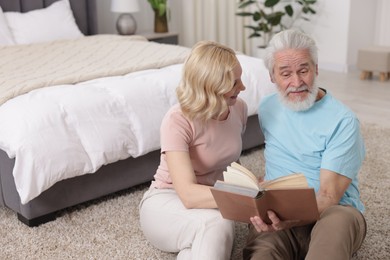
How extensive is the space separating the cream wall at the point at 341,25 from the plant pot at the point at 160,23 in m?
0.30

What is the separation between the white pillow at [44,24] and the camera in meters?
4.48

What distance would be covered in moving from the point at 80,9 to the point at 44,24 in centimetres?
56

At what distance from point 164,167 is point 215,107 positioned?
0.33 metres

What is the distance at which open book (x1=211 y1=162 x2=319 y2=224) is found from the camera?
174 centimetres

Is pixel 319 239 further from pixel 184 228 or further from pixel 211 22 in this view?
pixel 211 22

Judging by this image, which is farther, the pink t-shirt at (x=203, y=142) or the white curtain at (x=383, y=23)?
the white curtain at (x=383, y=23)

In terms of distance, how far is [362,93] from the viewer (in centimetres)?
514

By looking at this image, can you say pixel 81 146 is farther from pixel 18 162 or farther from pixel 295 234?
pixel 295 234

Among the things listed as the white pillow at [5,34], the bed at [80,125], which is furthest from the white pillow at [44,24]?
the bed at [80,125]

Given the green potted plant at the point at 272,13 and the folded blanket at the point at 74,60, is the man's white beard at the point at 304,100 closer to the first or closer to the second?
the folded blanket at the point at 74,60

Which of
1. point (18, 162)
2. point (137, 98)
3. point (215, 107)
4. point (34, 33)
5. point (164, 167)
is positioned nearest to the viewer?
point (215, 107)

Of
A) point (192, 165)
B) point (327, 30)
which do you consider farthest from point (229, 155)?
point (327, 30)

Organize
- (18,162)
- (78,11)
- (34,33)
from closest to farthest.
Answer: (18,162) → (34,33) → (78,11)

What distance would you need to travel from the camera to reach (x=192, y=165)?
2184mm
